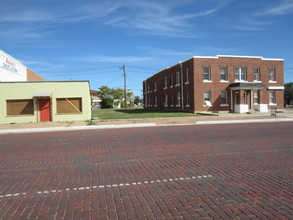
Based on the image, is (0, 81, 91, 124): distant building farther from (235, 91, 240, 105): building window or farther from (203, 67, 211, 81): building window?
(235, 91, 240, 105): building window

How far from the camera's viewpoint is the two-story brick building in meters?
29.1

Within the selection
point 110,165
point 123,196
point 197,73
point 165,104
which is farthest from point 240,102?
point 123,196

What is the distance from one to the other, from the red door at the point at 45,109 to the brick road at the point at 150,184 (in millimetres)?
14335

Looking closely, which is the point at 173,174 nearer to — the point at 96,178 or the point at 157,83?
the point at 96,178

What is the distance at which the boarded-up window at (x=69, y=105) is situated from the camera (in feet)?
74.8

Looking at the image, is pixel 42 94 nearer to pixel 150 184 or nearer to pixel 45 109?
pixel 45 109

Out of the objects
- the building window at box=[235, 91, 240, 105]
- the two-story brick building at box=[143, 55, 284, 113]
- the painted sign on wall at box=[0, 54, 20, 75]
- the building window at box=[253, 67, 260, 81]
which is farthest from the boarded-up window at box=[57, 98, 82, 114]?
the building window at box=[253, 67, 260, 81]

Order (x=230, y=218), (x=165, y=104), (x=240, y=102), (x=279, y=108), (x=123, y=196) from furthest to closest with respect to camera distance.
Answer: (x=165, y=104) → (x=279, y=108) → (x=240, y=102) → (x=123, y=196) → (x=230, y=218)

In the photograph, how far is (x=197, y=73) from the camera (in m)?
29.0

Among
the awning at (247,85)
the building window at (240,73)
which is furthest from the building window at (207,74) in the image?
the building window at (240,73)

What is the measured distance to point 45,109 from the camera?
22.4 meters

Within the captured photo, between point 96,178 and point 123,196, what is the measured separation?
1.31m

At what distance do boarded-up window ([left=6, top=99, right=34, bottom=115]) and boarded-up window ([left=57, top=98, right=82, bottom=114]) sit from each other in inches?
92.0

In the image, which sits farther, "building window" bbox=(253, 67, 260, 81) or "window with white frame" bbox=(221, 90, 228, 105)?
"building window" bbox=(253, 67, 260, 81)
